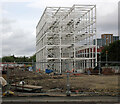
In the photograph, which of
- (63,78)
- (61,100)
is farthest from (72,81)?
(61,100)

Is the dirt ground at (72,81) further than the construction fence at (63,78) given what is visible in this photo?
Yes

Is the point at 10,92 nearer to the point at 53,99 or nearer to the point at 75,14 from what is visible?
the point at 53,99

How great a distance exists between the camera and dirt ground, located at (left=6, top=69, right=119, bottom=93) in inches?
454

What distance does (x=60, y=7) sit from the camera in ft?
129

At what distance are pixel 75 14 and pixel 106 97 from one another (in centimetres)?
3019

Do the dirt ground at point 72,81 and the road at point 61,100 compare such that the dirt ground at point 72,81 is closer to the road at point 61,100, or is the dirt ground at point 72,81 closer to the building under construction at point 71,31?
the road at point 61,100

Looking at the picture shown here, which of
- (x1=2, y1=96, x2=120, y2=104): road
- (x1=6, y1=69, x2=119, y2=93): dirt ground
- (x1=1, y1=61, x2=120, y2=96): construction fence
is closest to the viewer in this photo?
(x1=2, y1=96, x2=120, y2=104): road

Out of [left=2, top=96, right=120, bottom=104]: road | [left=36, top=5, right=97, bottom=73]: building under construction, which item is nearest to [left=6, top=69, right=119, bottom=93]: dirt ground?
[left=2, top=96, right=120, bottom=104]: road

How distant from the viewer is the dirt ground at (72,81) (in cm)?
1154

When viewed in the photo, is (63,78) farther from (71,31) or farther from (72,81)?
(71,31)

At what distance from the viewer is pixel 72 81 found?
12242 millimetres

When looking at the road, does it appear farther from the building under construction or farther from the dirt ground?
the building under construction

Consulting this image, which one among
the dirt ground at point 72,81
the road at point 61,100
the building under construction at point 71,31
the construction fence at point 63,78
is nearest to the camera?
the road at point 61,100

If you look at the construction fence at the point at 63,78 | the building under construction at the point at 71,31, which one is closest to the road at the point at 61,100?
the construction fence at the point at 63,78
